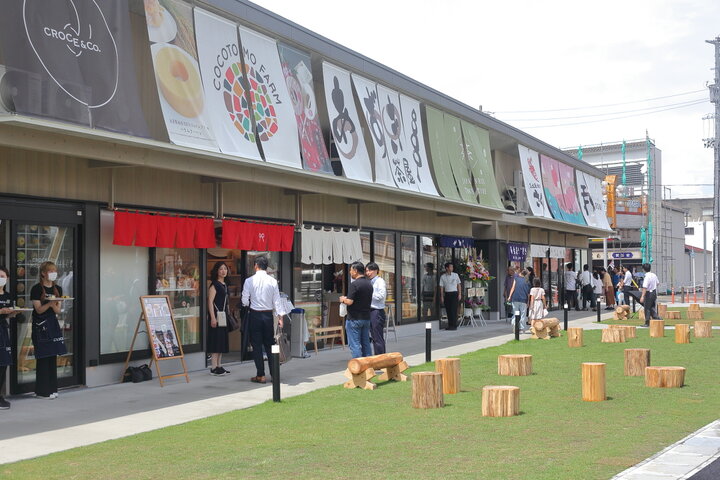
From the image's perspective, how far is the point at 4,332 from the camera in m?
10.2

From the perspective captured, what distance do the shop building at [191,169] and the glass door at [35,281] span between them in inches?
0.9

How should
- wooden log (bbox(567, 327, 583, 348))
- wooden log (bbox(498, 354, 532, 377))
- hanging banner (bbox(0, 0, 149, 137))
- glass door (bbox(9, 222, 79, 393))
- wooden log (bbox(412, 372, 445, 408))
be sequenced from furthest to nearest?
wooden log (bbox(567, 327, 583, 348)) < wooden log (bbox(498, 354, 532, 377)) < glass door (bbox(9, 222, 79, 393)) < wooden log (bbox(412, 372, 445, 408)) < hanging banner (bbox(0, 0, 149, 137))

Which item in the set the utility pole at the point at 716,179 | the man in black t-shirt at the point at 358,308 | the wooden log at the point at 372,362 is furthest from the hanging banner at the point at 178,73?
the utility pole at the point at 716,179

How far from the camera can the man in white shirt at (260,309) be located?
41.3 feet

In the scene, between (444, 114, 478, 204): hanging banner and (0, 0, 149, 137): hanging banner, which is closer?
(0, 0, 149, 137): hanging banner

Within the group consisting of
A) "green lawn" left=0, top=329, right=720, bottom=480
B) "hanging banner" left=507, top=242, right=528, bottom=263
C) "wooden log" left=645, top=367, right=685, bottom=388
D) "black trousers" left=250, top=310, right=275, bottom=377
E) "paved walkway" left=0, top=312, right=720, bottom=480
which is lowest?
"paved walkway" left=0, top=312, right=720, bottom=480

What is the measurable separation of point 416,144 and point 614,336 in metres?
6.85

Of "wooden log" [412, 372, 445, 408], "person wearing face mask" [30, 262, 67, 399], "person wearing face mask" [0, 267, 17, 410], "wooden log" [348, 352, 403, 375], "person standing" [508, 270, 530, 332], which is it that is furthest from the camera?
"person standing" [508, 270, 530, 332]

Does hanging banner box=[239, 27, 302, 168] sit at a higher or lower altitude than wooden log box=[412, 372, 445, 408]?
higher

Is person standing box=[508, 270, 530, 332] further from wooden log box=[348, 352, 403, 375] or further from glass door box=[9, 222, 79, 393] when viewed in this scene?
glass door box=[9, 222, 79, 393]

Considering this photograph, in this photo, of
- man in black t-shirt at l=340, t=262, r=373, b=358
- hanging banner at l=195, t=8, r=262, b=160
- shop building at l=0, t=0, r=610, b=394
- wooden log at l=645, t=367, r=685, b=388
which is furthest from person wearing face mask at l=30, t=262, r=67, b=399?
wooden log at l=645, t=367, r=685, b=388

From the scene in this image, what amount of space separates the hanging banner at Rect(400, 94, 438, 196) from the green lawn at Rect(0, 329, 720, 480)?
9.10m

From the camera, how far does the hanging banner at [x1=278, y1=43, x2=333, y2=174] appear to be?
51.1 feet

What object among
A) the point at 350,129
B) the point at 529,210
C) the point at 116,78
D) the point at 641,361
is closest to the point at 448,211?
the point at 350,129
